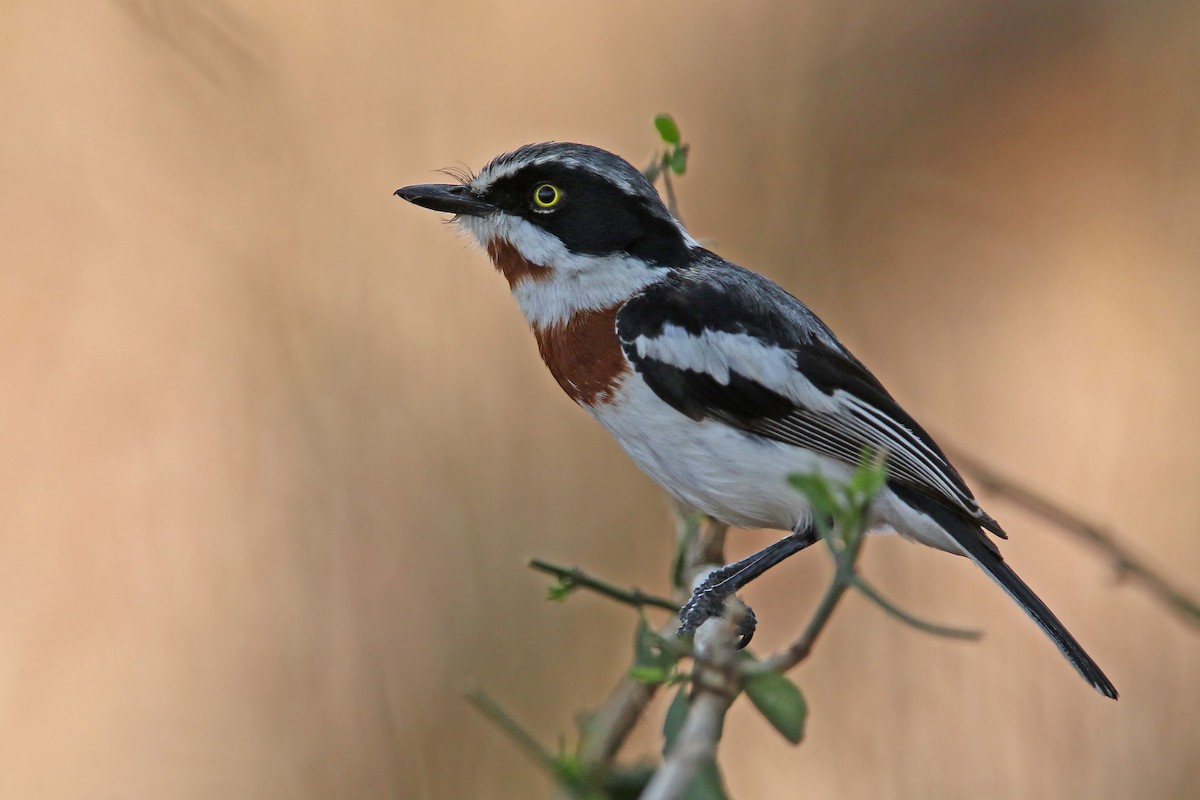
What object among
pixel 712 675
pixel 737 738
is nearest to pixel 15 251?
pixel 737 738

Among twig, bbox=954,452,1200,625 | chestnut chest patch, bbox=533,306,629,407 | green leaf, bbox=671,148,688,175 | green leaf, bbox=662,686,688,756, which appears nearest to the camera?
green leaf, bbox=662,686,688,756

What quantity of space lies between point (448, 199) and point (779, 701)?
89.4 inches

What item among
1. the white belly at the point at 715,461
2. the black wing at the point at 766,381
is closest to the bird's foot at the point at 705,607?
the white belly at the point at 715,461

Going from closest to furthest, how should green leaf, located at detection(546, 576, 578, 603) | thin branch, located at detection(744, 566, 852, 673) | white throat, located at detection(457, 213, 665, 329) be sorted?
thin branch, located at detection(744, 566, 852, 673)
green leaf, located at detection(546, 576, 578, 603)
white throat, located at detection(457, 213, 665, 329)

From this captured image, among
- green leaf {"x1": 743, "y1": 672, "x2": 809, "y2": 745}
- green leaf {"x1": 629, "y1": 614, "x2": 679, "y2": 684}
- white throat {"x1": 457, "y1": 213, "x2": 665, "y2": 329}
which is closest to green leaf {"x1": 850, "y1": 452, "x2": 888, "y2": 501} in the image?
green leaf {"x1": 743, "y1": 672, "x2": 809, "y2": 745}

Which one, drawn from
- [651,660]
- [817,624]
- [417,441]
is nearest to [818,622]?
[817,624]

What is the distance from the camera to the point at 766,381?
3.35 m

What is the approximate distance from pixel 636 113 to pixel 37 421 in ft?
11.1

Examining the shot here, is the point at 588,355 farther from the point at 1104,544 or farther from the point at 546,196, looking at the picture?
the point at 1104,544

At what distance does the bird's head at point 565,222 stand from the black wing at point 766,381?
17cm

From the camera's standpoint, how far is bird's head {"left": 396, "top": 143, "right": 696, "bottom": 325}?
3.55 metres

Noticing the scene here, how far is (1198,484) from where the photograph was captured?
577 centimetres

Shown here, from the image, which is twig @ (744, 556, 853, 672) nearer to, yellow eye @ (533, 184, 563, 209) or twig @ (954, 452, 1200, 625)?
twig @ (954, 452, 1200, 625)

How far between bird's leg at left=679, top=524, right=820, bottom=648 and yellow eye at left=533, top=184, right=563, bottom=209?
1152 millimetres
